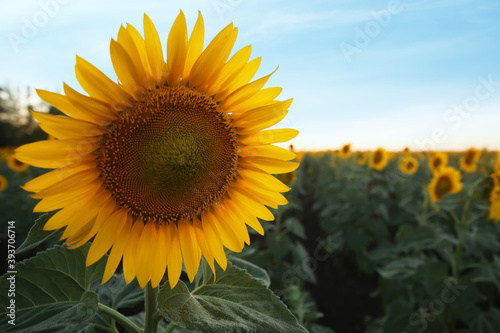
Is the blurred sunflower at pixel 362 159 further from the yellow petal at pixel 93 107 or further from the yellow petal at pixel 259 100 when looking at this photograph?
the yellow petal at pixel 93 107

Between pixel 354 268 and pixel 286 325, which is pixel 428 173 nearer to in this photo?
pixel 354 268

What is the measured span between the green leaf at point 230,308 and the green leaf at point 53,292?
261 millimetres

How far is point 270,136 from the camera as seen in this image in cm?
143

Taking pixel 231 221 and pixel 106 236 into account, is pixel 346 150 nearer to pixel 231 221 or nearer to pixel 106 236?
pixel 231 221

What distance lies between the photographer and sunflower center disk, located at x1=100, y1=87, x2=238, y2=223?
1.29m

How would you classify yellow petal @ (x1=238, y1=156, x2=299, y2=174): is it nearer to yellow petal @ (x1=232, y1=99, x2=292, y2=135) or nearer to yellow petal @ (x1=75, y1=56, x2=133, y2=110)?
yellow petal @ (x1=232, y1=99, x2=292, y2=135)

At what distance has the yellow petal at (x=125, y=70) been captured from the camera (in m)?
1.12

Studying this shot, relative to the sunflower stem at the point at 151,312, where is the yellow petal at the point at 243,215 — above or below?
above

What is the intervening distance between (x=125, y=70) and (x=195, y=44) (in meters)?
0.27

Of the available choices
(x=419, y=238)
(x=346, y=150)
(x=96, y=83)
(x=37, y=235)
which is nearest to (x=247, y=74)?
(x=96, y=83)

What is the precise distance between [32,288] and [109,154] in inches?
21.7

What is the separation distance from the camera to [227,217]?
1.45 meters

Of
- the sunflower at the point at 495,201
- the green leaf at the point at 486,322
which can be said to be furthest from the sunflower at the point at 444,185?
the green leaf at the point at 486,322

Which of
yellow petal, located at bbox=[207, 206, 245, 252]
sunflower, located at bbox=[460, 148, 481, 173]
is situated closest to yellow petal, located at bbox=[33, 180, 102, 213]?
yellow petal, located at bbox=[207, 206, 245, 252]
